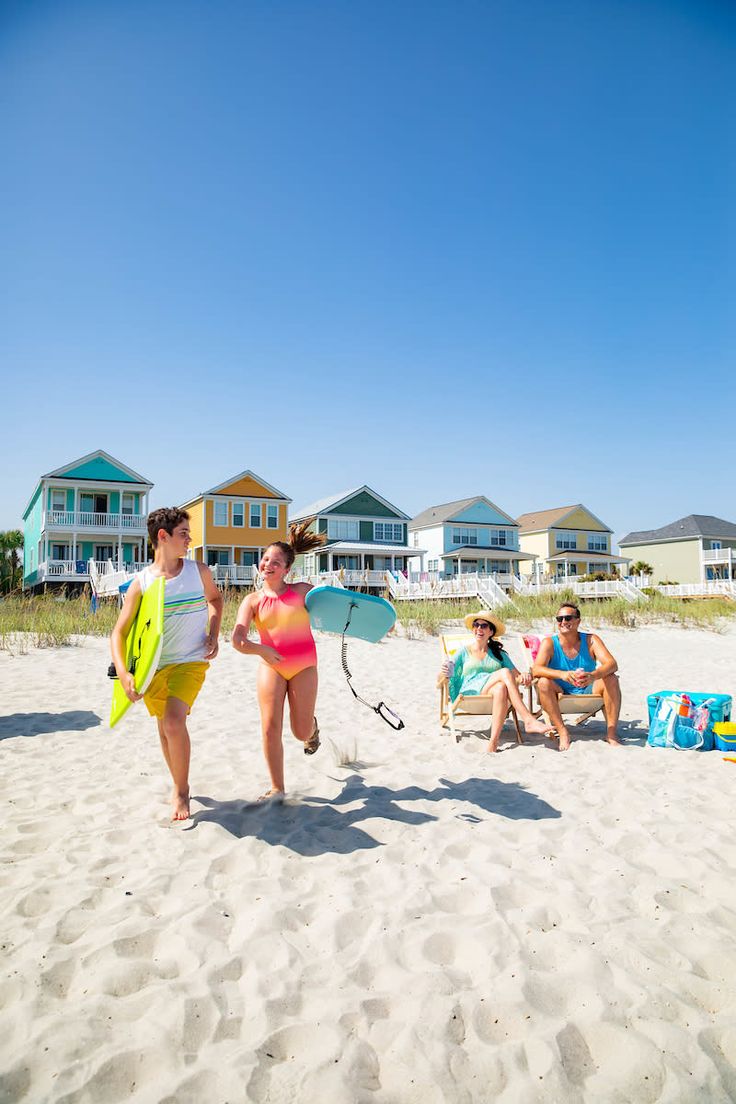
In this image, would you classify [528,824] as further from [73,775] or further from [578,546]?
[578,546]

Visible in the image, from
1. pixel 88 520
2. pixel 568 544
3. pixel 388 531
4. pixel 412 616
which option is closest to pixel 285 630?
pixel 412 616

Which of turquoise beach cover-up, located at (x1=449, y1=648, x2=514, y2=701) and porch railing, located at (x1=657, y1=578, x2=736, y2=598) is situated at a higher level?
porch railing, located at (x1=657, y1=578, x2=736, y2=598)

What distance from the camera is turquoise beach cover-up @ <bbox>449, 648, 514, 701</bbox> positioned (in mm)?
6375

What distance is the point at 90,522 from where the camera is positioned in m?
31.8

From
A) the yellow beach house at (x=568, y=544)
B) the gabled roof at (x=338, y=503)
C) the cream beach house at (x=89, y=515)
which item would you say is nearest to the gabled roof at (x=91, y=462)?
the cream beach house at (x=89, y=515)

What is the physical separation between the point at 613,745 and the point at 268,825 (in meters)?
3.34

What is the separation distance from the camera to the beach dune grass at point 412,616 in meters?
11.7

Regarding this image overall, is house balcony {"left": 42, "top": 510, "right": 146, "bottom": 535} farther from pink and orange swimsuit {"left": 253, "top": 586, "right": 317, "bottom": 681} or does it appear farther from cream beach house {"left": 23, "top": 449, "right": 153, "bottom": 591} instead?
pink and orange swimsuit {"left": 253, "top": 586, "right": 317, "bottom": 681}

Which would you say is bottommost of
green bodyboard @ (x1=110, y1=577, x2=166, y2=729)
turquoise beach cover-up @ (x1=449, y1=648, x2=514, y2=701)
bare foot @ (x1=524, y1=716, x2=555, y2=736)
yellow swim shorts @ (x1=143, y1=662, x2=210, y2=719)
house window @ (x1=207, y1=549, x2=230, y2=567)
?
bare foot @ (x1=524, y1=716, x2=555, y2=736)

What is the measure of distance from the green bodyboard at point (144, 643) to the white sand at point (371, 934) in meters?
0.73

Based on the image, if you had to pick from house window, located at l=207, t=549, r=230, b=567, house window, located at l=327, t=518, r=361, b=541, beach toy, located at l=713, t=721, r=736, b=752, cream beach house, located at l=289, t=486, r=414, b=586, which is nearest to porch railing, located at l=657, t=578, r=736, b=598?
cream beach house, located at l=289, t=486, r=414, b=586

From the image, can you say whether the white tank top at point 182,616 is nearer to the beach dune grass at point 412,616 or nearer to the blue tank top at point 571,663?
the blue tank top at point 571,663

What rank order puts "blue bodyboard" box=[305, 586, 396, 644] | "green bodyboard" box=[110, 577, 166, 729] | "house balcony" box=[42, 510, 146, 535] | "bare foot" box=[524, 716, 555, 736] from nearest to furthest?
A: 1. "green bodyboard" box=[110, 577, 166, 729]
2. "blue bodyboard" box=[305, 586, 396, 644]
3. "bare foot" box=[524, 716, 555, 736]
4. "house balcony" box=[42, 510, 146, 535]

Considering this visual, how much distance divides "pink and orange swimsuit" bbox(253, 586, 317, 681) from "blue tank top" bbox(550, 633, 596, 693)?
2927 millimetres
